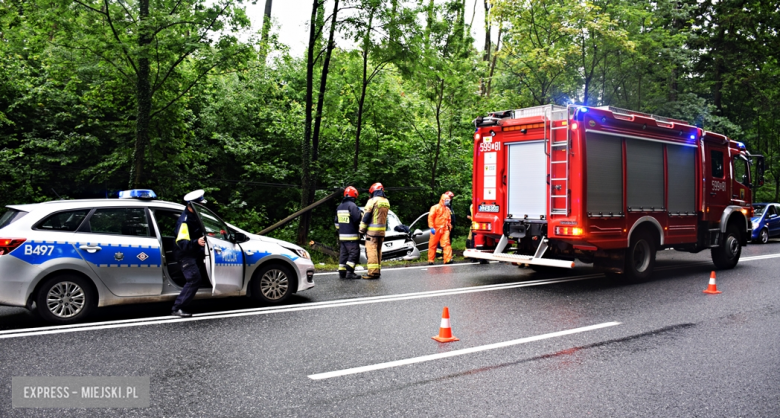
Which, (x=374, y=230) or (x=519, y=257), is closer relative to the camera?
Answer: (x=519, y=257)

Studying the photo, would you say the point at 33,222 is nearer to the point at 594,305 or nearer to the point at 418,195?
the point at 594,305

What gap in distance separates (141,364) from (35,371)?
857 millimetres

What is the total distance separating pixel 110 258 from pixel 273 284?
2241 mm

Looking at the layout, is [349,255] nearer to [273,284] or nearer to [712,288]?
[273,284]

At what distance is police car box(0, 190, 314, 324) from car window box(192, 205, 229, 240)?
0.02m

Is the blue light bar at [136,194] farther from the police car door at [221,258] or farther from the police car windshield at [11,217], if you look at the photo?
the police car windshield at [11,217]

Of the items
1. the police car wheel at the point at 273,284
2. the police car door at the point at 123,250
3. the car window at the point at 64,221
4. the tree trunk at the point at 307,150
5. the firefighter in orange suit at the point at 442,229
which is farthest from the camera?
the tree trunk at the point at 307,150

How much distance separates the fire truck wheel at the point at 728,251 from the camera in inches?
506

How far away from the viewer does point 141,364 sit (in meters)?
5.32

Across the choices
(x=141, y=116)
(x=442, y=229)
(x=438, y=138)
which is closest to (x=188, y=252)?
(x=141, y=116)

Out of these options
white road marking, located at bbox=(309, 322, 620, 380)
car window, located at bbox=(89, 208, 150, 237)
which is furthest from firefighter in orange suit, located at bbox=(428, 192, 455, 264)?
car window, located at bbox=(89, 208, 150, 237)

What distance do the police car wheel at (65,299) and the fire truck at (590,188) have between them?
6.47 m

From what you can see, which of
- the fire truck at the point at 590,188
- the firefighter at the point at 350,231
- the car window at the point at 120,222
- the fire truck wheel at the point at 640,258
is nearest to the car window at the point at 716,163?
the fire truck at the point at 590,188

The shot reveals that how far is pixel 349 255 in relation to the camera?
11.2 metres
